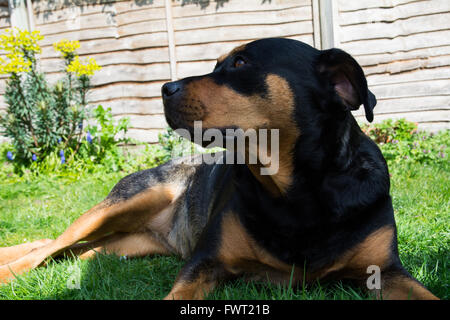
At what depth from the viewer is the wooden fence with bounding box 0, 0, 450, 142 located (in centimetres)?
708

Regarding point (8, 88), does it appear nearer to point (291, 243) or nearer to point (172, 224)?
point (172, 224)

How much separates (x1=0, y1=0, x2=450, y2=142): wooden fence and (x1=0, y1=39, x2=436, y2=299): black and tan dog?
5.03 meters

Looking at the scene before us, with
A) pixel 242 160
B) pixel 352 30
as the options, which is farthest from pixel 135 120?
pixel 242 160

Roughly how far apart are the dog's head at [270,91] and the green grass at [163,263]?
2.97ft

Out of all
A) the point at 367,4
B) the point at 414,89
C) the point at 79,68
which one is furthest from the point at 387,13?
the point at 79,68

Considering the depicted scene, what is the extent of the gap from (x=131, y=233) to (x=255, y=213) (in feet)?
5.21

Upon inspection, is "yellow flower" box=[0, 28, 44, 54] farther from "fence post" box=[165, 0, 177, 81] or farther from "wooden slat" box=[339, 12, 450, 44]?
"wooden slat" box=[339, 12, 450, 44]

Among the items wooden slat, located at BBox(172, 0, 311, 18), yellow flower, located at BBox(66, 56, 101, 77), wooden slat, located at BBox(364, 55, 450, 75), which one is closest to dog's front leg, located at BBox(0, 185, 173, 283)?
yellow flower, located at BBox(66, 56, 101, 77)


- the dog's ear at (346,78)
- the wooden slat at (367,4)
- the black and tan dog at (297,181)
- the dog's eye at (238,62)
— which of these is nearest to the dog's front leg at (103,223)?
the black and tan dog at (297,181)

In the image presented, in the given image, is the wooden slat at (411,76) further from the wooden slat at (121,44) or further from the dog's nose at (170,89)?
the dog's nose at (170,89)

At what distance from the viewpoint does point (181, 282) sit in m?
2.27

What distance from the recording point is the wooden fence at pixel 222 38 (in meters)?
7.08

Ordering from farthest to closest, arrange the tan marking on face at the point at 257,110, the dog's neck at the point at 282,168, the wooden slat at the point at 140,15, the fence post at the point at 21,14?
1. the fence post at the point at 21,14
2. the wooden slat at the point at 140,15
3. the dog's neck at the point at 282,168
4. the tan marking on face at the point at 257,110

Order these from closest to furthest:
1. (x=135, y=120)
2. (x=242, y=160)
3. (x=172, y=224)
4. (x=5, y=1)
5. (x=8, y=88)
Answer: (x=242, y=160), (x=172, y=224), (x=8, y=88), (x=135, y=120), (x=5, y=1)
